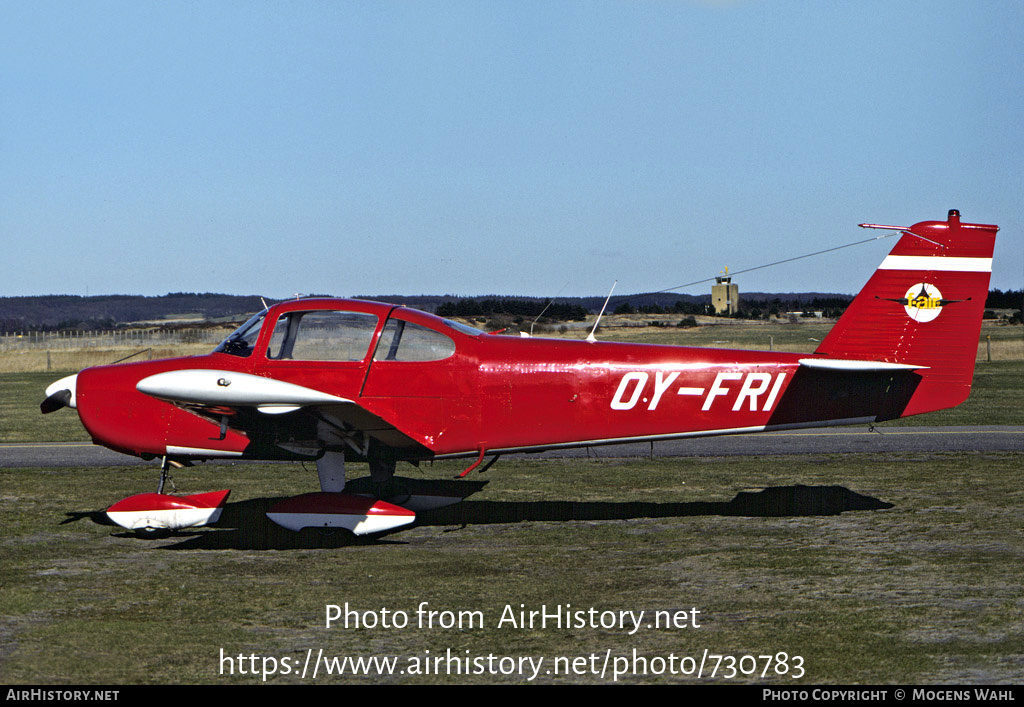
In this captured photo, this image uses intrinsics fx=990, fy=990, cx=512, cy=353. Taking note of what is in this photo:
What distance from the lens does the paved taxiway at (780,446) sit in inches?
609

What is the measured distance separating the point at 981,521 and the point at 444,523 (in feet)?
17.5

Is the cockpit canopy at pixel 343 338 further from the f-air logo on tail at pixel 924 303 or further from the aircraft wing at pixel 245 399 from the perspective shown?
the f-air logo on tail at pixel 924 303

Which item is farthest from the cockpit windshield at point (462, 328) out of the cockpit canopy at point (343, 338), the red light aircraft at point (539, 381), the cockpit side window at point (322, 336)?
the cockpit side window at point (322, 336)

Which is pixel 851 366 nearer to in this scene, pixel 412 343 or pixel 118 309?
pixel 412 343

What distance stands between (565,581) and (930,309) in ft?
15.7

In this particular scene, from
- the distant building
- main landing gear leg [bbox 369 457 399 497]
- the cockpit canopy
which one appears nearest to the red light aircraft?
the cockpit canopy

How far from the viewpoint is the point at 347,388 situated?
9484mm

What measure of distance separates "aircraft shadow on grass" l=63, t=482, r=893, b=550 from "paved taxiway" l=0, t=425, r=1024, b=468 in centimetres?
348

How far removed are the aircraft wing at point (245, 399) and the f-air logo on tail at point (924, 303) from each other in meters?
5.29

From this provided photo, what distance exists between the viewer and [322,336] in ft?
31.5

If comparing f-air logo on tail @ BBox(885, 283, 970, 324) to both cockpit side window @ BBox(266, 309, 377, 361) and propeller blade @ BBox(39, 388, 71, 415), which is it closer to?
cockpit side window @ BBox(266, 309, 377, 361)

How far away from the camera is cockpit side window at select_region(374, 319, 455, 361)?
31.4 ft
